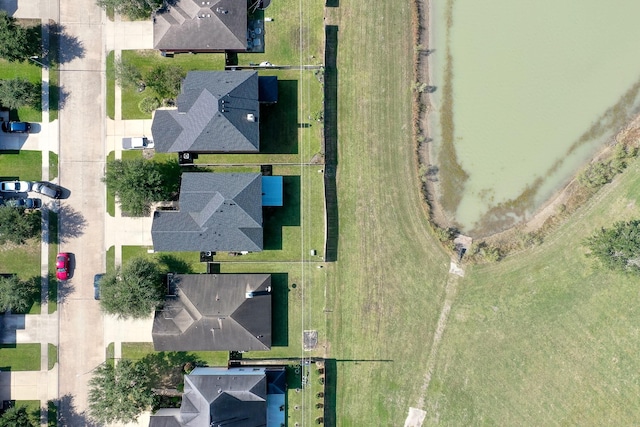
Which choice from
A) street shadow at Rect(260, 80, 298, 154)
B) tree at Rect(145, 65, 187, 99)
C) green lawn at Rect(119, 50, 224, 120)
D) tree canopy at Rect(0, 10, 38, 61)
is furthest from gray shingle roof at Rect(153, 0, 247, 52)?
tree canopy at Rect(0, 10, 38, 61)

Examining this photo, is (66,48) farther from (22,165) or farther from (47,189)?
(47,189)

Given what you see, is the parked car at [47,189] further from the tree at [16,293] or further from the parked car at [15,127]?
the tree at [16,293]

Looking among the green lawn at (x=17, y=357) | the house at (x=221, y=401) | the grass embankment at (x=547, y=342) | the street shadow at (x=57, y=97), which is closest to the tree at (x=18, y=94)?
the street shadow at (x=57, y=97)

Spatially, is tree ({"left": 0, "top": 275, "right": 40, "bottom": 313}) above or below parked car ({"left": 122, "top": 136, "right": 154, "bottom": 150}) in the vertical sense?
below

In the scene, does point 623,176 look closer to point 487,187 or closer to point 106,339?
point 487,187

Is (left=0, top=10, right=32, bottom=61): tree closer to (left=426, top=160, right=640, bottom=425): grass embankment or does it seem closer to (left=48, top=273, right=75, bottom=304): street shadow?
(left=48, top=273, right=75, bottom=304): street shadow

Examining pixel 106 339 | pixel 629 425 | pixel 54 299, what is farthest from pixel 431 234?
pixel 54 299

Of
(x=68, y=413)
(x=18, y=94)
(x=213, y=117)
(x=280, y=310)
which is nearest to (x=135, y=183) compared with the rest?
(x=213, y=117)

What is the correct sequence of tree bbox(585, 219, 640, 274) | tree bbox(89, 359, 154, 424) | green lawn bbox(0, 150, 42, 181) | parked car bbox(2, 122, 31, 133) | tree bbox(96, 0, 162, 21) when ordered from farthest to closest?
green lawn bbox(0, 150, 42, 181) < parked car bbox(2, 122, 31, 133) < tree bbox(96, 0, 162, 21) < tree bbox(89, 359, 154, 424) < tree bbox(585, 219, 640, 274)
